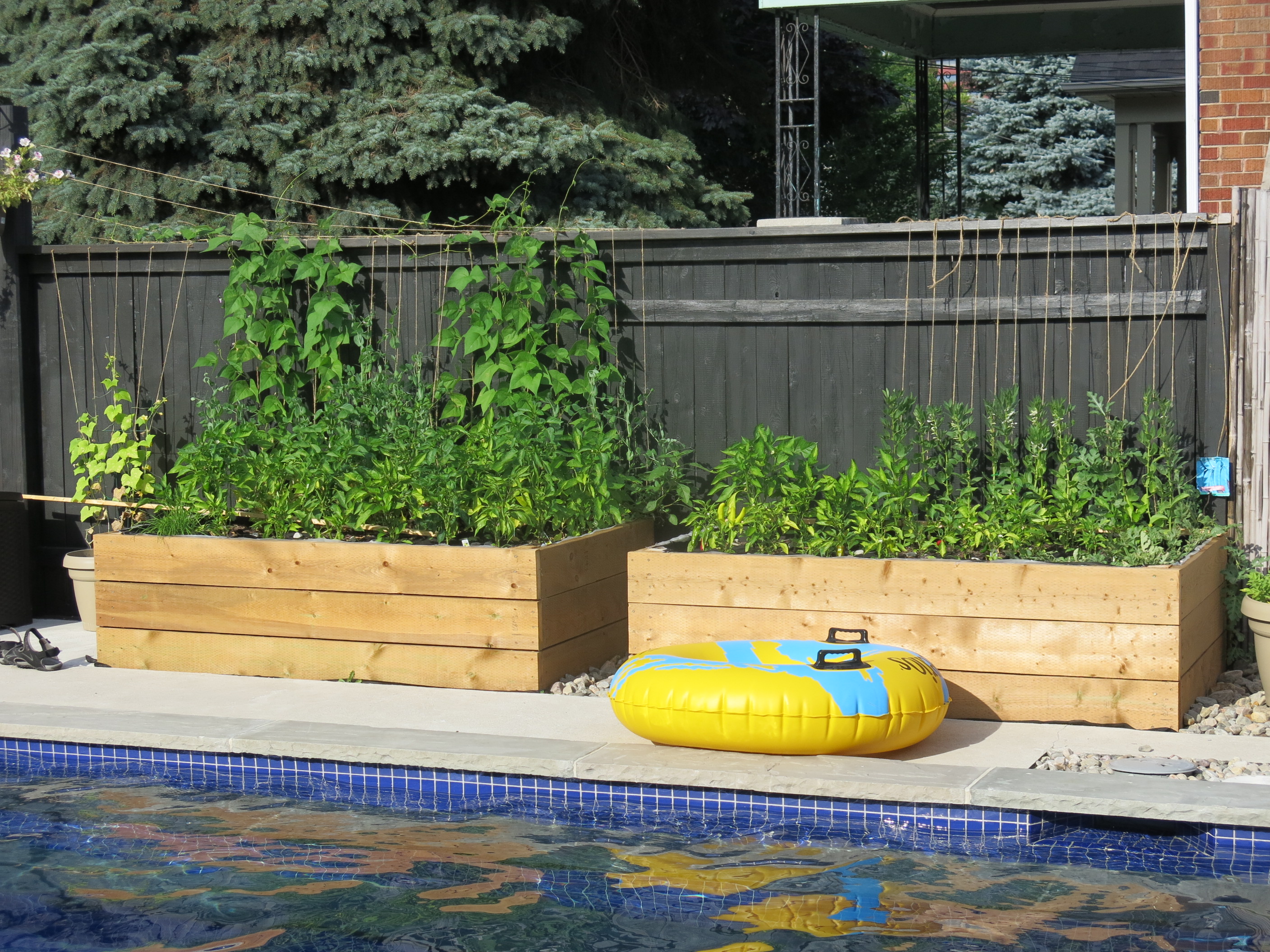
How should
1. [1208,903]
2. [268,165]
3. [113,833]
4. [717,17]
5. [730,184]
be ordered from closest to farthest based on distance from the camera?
1. [1208,903]
2. [113,833]
3. [268,165]
4. [717,17]
5. [730,184]

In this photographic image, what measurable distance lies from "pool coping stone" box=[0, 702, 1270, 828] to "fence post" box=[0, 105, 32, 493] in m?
2.22

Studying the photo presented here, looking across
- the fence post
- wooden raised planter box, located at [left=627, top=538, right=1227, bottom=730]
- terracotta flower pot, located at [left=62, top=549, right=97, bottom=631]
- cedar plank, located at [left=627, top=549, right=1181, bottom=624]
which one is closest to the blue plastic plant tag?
wooden raised planter box, located at [left=627, top=538, right=1227, bottom=730]

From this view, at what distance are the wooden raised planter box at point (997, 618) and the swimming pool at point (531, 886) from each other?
0.93 metres

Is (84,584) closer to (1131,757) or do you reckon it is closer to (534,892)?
(534,892)

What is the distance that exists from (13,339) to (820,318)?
400 centimetres

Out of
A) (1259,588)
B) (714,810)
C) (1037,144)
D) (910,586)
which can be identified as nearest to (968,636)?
(910,586)

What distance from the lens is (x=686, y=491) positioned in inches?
230

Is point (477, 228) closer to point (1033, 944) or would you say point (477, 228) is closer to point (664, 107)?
point (1033, 944)

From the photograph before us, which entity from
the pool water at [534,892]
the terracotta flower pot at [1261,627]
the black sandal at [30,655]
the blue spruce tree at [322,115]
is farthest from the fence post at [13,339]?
the terracotta flower pot at [1261,627]

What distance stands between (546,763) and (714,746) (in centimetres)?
53

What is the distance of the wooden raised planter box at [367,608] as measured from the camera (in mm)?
5387

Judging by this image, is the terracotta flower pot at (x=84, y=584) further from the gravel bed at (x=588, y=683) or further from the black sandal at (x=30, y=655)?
the gravel bed at (x=588, y=683)

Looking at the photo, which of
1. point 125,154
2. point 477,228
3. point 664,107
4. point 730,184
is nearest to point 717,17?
point 664,107

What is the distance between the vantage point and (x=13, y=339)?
6.95m
